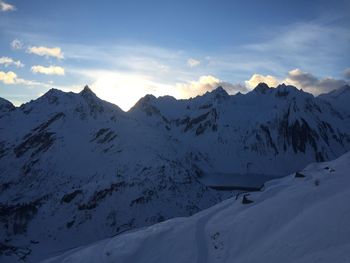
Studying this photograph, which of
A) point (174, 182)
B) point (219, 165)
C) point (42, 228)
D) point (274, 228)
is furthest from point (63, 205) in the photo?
point (219, 165)

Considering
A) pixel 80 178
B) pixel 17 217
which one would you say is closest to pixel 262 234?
pixel 17 217

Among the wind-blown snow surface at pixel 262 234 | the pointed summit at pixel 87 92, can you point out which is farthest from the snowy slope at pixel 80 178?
the wind-blown snow surface at pixel 262 234

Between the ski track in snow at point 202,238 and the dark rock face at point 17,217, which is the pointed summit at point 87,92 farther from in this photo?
the ski track in snow at point 202,238

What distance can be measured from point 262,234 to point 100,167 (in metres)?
90.4

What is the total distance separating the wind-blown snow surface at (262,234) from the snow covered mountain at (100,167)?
33139 mm

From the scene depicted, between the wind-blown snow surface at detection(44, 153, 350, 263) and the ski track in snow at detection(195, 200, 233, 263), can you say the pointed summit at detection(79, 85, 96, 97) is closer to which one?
the wind-blown snow surface at detection(44, 153, 350, 263)

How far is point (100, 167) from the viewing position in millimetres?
106750

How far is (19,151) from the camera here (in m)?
131

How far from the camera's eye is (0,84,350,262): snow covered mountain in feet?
247

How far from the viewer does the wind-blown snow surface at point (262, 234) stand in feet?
49.6

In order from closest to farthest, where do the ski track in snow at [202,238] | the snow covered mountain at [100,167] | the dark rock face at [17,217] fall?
the ski track in snow at [202,238] < the snow covered mountain at [100,167] < the dark rock face at [17,217]

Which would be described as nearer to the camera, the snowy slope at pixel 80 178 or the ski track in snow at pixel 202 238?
the ski track in snow at pixel 202 238

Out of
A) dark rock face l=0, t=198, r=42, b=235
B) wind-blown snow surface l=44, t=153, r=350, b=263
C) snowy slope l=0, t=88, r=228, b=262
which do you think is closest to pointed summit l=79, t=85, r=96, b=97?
snowy slope l=0, t=88, r=228, b=262

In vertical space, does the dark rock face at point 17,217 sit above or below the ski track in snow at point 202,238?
below
